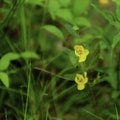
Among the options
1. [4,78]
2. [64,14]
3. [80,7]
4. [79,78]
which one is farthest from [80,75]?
[80,7]

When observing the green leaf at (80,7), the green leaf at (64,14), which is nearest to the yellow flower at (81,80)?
the green leaf at (64,14)

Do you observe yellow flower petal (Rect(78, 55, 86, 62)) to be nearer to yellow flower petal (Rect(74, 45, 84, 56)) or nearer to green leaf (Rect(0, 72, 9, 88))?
yellow flower petal (Rect(74, 45, 84, 56))

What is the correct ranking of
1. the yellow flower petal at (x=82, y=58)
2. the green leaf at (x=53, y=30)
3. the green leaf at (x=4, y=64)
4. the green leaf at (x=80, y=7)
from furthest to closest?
the green leaf at (x=80, y=7) → the green leaf at (x=53, y=30) → the green leaf at (x=4, y=64) → the yellow flower petal at (x=82, y=58)

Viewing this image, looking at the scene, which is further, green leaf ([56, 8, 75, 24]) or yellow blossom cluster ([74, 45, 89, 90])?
green leaf ([56, 8, 75, 24])

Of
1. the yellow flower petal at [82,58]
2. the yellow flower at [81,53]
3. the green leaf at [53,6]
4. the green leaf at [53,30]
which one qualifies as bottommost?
the green leaf at [53,30]

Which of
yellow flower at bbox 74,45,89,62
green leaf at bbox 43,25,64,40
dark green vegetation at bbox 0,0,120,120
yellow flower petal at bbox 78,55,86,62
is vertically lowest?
dark green vegetation at bbox 0,0,120,120

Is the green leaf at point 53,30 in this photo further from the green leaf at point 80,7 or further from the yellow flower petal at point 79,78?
the yellow flower petal at point 79,78

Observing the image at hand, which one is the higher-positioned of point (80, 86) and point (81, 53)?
point (81, 53)

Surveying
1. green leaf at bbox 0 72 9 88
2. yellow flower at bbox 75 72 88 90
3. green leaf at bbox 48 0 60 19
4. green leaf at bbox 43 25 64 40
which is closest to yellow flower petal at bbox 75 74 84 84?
yellow flower at bbox 75 72 88 90

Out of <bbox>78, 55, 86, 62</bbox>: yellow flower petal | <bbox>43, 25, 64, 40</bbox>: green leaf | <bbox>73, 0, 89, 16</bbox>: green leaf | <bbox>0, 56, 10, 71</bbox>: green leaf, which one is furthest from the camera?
<bbox>73, 0, 89, 16</bbox>: green leaf

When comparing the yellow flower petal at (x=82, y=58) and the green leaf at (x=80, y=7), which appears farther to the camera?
the green leaf at (x=80, y=7)

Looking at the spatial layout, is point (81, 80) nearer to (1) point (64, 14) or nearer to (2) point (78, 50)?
(2) point (78, 50)

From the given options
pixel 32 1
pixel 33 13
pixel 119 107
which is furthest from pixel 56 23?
pixel 119 107

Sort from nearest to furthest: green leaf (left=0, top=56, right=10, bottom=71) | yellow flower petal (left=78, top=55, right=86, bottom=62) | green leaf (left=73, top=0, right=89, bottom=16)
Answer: yellow flower petal (left=78, top=55, right=86, bottom=62) → green leaf (left=0, top=56, right=10, bottom=71) → green leaf (left=73, top=0, right=89, bottom=16)
